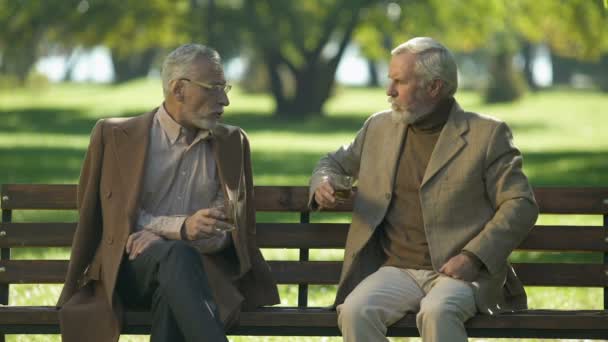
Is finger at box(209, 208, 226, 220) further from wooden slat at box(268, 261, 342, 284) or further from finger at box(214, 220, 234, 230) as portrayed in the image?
wooden slat at box(268, 261, 342, 284)

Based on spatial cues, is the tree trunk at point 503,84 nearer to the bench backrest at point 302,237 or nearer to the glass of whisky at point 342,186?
the bench backrest at point 302,237

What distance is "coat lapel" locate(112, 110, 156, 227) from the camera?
592cm

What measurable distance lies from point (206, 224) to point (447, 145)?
1121 mm

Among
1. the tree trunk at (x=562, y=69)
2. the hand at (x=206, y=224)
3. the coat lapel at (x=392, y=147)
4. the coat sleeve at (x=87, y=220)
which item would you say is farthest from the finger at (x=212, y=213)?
the tree trunk at (x=562, y=69)

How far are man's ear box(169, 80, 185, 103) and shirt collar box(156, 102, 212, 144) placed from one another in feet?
0.35

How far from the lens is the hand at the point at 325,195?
5.88m

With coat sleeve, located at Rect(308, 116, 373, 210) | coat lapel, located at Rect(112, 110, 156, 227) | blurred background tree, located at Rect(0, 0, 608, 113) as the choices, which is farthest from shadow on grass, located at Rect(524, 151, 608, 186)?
coat lapel, located at Rect(112, 110, 156, 227)

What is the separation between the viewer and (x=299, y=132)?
119 feet

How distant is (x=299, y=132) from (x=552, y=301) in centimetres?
2706

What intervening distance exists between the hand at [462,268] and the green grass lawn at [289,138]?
220cm

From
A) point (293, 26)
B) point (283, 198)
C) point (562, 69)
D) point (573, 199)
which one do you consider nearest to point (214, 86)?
point (283, 198)

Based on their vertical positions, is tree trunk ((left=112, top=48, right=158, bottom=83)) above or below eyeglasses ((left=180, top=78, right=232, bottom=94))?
below

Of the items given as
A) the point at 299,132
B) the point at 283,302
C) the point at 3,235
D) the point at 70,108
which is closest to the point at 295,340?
the point at 283,302

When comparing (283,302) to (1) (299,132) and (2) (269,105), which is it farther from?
(2) (269,105)
